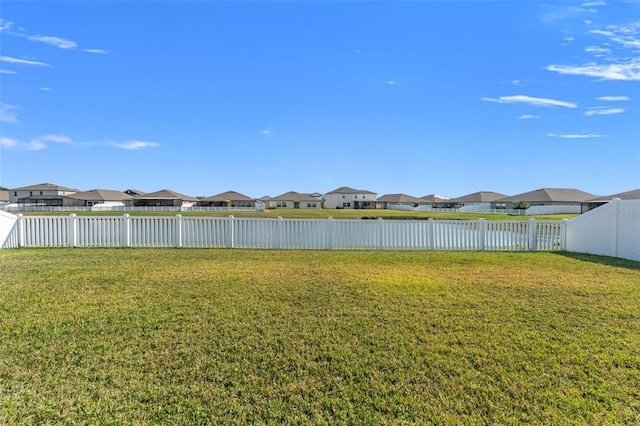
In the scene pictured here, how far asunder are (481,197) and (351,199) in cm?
2563

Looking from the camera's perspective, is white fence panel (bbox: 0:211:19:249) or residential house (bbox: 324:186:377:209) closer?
white fence panel (bbox: 0:211:19:249)

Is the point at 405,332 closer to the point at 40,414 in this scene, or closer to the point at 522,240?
the point at 40,414

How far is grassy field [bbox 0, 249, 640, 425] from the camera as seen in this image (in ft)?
8.41

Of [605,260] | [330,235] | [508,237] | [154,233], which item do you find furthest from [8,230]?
[605,260]

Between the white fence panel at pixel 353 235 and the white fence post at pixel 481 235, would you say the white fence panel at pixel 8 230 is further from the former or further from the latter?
the white fence post at pixel 481 235

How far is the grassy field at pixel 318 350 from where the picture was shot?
2.56 meters

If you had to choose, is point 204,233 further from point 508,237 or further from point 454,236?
point 508,237

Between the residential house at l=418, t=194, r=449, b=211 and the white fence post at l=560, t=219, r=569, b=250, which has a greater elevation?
the residential house at l=418, t=194, r=449, b=211

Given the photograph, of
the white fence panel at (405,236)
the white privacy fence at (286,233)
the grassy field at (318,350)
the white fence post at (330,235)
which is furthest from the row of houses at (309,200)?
the grassy field at (318,350)

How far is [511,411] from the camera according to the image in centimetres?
255

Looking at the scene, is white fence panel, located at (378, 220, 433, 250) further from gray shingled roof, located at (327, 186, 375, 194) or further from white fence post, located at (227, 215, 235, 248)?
gray shingled roof, located at (327, 186, 375, 194)

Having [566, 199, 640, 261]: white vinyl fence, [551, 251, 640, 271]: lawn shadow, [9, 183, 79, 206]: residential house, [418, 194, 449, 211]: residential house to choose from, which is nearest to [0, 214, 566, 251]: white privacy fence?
[566, 199, 640, 261]: white vinyl fence

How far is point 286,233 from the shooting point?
405 inches

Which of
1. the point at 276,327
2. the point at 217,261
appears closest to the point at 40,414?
the point at 276,327
